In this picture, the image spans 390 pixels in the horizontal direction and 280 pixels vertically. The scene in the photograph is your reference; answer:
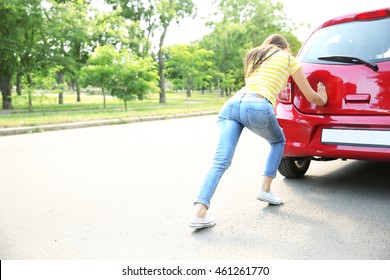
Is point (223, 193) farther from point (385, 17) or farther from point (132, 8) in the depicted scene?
point (132, 8)

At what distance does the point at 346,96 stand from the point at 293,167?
1.11m

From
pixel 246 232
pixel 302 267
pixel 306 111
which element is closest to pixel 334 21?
pixel 306 111

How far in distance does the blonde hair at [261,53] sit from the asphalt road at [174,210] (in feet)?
3.78

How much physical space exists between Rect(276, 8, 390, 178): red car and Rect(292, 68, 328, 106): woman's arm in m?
0.10

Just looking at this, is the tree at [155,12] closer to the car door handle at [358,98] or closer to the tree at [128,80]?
the tree at [128,80]

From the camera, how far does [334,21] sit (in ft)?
12.6

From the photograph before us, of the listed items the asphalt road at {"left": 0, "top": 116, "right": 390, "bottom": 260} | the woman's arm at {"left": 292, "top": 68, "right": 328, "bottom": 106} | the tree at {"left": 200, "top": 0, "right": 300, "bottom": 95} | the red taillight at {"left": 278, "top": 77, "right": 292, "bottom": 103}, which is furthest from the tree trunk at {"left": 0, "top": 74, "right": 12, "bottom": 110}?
the woman's arm at {"left": 292, "top": 68, "right": 328, "bottom": 106}

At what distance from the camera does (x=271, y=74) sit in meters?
2.94

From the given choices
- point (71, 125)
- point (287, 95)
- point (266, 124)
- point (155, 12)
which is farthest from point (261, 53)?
point (155, 12)

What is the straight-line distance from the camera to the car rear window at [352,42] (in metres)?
3.47

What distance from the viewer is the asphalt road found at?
2.57 m

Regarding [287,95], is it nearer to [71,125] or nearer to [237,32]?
[71,125]

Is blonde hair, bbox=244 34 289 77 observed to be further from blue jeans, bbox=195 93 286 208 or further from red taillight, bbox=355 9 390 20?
red taillight, bbox=355 9 390 20

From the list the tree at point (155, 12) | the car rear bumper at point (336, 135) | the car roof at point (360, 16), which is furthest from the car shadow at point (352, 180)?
the tree at point (155, 12)
